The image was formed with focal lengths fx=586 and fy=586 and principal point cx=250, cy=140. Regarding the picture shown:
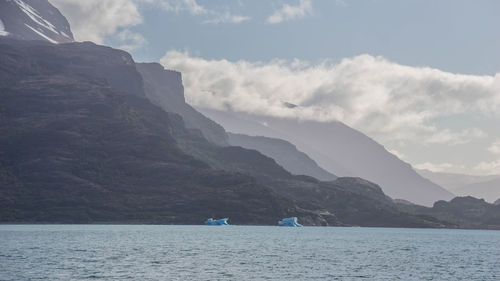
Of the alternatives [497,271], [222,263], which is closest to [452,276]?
[497,271]

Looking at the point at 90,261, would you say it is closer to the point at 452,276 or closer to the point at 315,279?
the point at 315,279

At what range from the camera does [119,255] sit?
148375 millimetres

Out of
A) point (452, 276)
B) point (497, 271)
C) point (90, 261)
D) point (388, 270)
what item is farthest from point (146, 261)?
point (497, 271)

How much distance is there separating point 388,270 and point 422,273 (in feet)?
24.1

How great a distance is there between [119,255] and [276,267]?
42888 mm

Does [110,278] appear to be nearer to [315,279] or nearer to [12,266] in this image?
[12,266]

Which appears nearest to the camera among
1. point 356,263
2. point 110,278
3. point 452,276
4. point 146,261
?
point 110,278

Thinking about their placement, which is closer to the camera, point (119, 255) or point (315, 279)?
point (315, 279)

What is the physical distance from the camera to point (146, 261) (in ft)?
441

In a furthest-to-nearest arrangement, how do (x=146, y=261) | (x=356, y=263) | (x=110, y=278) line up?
(x=356, y=263)
(x=146, y=261)
(x=110, y=278)

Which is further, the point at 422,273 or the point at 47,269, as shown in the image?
the point at 422,273

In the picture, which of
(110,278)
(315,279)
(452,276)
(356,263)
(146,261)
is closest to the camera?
(110,278)

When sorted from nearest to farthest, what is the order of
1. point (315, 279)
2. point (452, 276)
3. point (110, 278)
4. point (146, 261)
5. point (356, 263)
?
point (110, 278) → point (315, 279) → point (452, 276) → point (146, 261) → point (356, 263)

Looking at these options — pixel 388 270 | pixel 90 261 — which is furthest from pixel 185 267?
pixel 388 270
